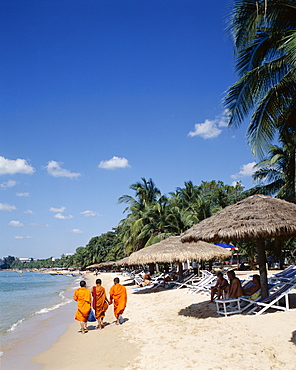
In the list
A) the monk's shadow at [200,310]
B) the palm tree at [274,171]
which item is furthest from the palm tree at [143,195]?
the monk's shadow at [200,310]

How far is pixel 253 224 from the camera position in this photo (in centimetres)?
645

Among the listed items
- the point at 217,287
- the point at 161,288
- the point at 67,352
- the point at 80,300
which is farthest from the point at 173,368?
the point at 161,288

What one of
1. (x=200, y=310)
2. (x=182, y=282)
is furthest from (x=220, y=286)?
(x=182, y=282)

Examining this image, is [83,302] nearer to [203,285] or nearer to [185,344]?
[185,344]

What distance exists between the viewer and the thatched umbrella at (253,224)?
6363 mm

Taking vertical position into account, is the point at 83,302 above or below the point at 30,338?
above

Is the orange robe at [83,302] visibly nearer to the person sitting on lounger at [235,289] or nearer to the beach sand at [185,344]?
the beach sand at [185,344]

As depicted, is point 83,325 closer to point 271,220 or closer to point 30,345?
point 30,345

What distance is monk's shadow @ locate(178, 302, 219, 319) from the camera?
24.2 ft

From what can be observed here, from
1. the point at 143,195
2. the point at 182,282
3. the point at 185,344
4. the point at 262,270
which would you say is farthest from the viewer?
the point at 143,195

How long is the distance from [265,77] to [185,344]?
5.69 metres

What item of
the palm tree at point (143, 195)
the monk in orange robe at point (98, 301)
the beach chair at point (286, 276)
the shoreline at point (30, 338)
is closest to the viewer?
the shoreline at point (30, 338)

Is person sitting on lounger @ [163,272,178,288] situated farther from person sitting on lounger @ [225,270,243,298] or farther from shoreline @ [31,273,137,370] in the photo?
person sitting on lounger @ [225,270,243,298]

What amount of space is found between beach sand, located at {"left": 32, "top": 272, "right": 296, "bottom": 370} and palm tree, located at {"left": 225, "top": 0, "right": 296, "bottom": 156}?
3.66 meters
